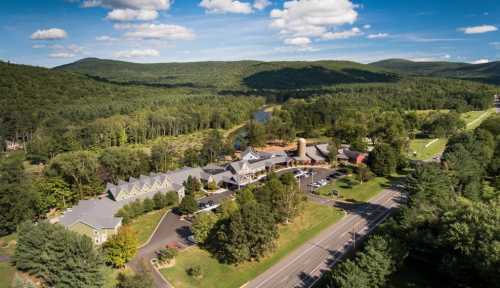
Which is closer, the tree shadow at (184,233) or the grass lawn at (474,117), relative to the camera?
the tree shadow at (184,233)

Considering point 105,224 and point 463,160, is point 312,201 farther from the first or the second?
point 105,224

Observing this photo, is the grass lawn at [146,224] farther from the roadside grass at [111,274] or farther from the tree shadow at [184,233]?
the roadside grass at [111,274]

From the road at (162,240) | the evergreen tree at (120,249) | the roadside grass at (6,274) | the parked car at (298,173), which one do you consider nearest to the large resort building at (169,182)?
the road at (162,240)

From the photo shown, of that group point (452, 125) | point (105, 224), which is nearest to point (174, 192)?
point (105, 224)

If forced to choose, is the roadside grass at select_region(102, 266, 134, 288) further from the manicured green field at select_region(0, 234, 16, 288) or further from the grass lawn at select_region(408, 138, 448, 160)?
the grass lawn at select_region(408, 138, 448, 160)

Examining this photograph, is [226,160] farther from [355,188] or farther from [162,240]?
[162,240]

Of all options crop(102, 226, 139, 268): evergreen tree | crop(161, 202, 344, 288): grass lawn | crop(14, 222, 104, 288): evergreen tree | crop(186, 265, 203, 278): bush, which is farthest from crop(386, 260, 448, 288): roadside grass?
crop(14, 222, 104, 288): evergreen tree

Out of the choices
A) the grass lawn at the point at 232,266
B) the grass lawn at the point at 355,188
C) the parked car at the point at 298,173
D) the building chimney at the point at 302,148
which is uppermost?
the building chimney at the point at 302,148
